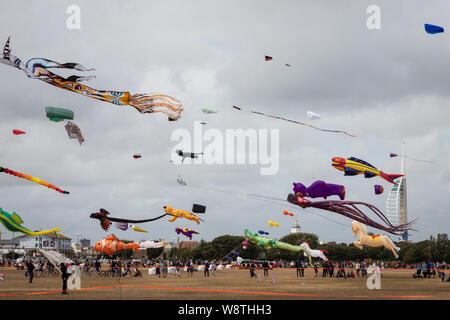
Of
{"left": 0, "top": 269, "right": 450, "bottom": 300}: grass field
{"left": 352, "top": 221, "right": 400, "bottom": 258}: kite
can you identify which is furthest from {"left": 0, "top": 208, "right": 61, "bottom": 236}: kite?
{"left": 352, "top": 221, "right": 400, "bottom": 258}: kite

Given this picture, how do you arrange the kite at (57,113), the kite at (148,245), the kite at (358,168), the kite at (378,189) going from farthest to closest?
the kite at (148,245) → the kite at (378,189) → the kite at (358,168) → the kite at (57,113)

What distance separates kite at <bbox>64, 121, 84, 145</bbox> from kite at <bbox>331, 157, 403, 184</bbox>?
17.3 meters

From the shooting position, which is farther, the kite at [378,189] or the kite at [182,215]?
the kite at [182,215]

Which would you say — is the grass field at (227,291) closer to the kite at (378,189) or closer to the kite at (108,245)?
the kite at (378,189)

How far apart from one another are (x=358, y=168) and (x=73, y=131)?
18943mm

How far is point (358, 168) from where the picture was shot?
3409 centimetres

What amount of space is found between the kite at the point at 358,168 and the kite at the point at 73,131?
17333 millimetres

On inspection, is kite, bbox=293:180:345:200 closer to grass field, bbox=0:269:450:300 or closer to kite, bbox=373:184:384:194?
kite, bbox=373:184:384:194

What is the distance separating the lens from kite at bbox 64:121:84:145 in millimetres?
25677

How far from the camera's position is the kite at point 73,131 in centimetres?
2568

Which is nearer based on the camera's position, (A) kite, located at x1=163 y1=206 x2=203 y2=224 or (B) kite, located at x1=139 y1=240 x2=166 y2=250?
(A) kite, located at x1=163 y1=206 x2=203 y2=224

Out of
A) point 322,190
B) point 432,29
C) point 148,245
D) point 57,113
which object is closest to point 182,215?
point 322,190

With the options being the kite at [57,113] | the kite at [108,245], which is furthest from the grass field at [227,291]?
the kite at [108,245]
